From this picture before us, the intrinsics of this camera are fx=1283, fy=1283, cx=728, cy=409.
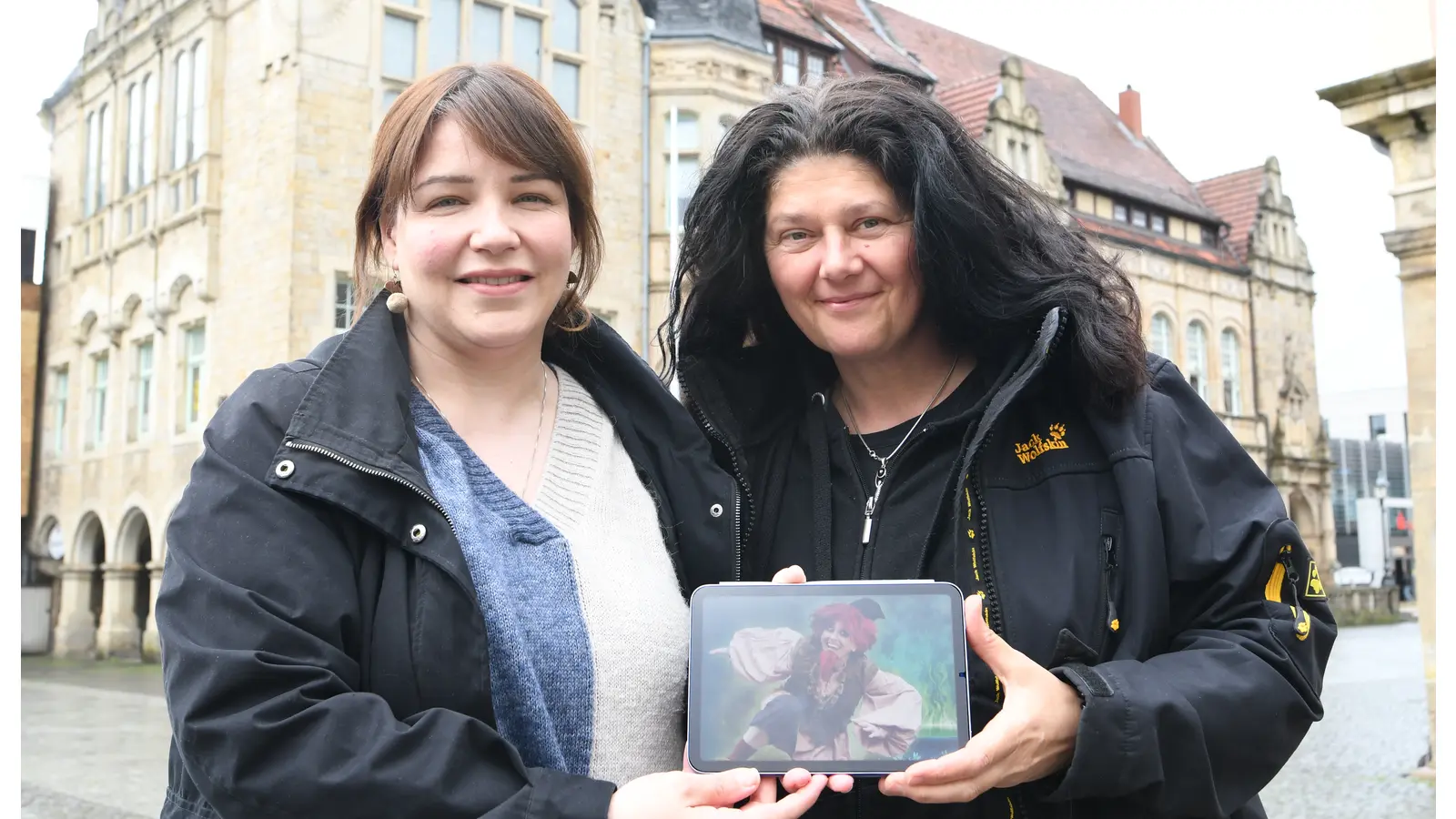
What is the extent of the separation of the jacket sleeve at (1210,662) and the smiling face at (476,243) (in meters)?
0.97

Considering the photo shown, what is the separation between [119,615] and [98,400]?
3.27 metres

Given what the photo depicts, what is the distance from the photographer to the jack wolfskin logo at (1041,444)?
2.09 m

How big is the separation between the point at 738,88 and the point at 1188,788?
1634 centimetres

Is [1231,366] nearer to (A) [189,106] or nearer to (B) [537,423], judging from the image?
(A) [189,106]

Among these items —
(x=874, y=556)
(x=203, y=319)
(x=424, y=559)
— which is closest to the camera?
(x=424, y=559)

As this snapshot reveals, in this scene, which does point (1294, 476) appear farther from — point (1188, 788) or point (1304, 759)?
point (1188, 788)

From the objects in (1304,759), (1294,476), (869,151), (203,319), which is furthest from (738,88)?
(1294,476)

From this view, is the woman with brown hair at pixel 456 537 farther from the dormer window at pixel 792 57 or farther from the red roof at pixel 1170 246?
the red roof at pixel 1170 246

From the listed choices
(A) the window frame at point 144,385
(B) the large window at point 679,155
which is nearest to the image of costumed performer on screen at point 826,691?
(B) the large window at point 679,155

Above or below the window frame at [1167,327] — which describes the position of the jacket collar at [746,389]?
below

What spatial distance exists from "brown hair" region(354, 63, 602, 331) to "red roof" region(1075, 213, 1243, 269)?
23.7m

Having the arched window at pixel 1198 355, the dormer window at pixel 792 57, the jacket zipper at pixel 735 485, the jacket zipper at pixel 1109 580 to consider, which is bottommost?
the jacket zipper at pixel 1109 580

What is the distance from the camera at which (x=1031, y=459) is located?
6.85ft

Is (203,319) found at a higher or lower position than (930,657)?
higher
